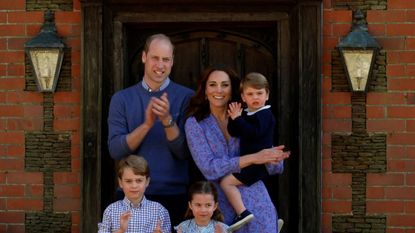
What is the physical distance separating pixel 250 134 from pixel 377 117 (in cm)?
154

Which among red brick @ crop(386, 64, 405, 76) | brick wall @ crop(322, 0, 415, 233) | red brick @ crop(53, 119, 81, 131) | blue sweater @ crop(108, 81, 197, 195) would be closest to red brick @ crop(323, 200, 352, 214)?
brick wall @ crop(322, 0, 415, 233)

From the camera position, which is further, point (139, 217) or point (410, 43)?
point (410, 43)

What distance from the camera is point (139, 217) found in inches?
172

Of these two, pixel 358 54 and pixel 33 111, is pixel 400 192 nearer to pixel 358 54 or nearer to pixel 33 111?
pixel 358 54

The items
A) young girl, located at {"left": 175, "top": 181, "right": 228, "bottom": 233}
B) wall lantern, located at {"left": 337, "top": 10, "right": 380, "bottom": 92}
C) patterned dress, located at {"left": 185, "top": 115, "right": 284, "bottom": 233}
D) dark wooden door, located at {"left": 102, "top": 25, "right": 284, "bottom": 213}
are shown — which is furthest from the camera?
dark wooden door, located at {"left": 102, "top": 25, "right": 284, "bottom": 213}

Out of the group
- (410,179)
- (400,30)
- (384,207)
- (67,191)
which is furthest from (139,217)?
(400,30)

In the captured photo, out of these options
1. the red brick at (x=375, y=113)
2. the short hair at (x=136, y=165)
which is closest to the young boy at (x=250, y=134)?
the short hair at (x=136, y=165)

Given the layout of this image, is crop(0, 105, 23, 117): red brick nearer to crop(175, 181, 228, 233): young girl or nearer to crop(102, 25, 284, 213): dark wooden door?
crop(102, 25, 284, 213): dark wooden door

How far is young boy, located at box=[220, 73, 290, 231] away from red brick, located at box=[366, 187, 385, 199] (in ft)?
4.52

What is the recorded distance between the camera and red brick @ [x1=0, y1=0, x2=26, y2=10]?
5.72m

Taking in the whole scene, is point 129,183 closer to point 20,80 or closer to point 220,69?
point 220,69

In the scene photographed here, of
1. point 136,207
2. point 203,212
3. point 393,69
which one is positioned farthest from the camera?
point 393,69

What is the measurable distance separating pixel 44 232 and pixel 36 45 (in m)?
1.37

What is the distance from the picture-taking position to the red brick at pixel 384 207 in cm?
559
